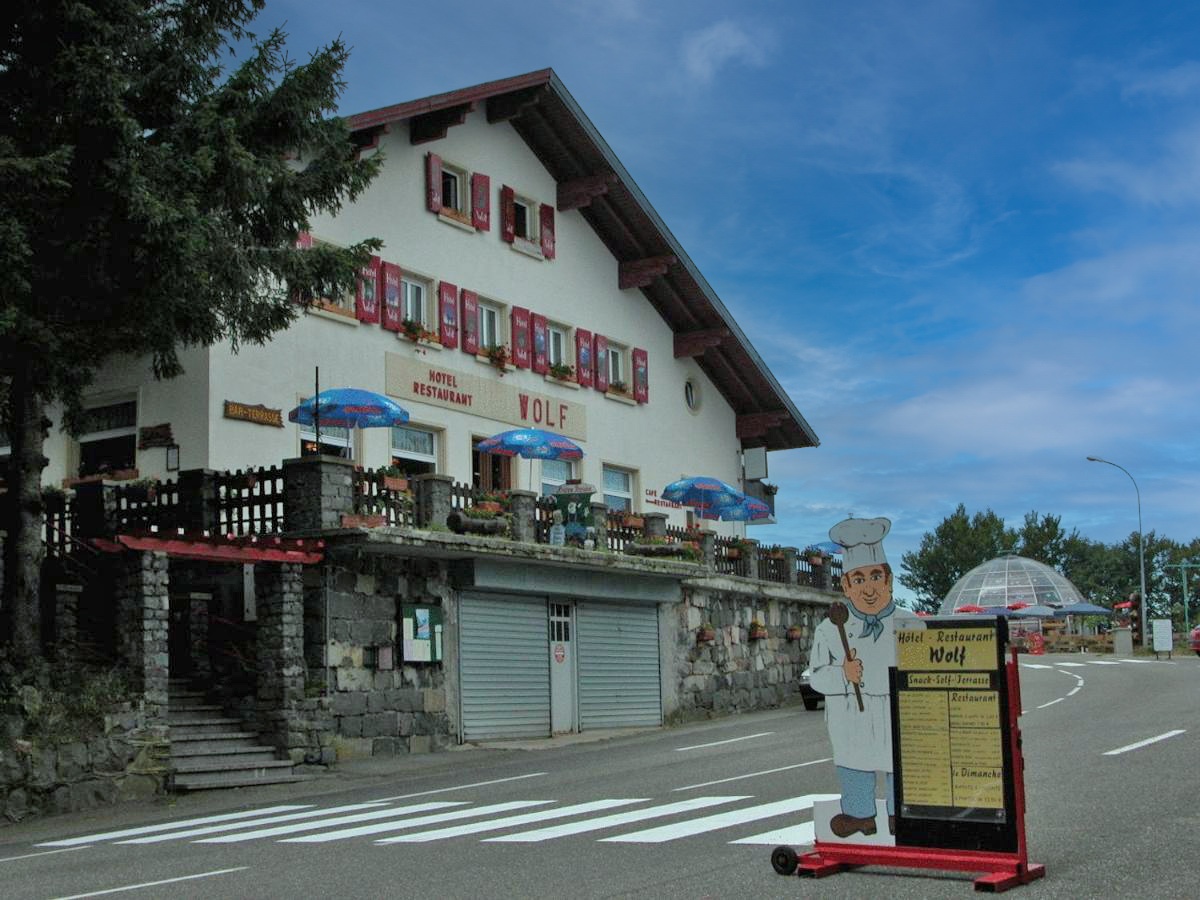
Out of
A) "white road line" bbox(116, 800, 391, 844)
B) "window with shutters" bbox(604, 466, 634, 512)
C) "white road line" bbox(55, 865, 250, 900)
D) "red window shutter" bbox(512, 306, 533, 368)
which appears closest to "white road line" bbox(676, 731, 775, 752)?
"white road line" bbox(116, 800, 391, 844)

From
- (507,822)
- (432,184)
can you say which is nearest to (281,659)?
(507,822)

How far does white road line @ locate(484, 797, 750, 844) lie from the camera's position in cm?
1212

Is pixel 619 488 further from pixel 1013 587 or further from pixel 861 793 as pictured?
pixel 1013 587

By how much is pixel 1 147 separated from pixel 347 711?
943 centimetres

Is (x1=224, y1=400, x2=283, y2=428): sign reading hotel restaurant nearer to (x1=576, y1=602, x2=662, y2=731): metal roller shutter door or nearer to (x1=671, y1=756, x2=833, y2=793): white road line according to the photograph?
(x1=576, y1=602, x2=662, y2=731): metal roller shutter door

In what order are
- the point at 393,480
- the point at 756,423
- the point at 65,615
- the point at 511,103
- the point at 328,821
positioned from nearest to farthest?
the point at 328,821 → the point at 65,615 → the point at 393,480 → the point at 511,103 → the point at 756,423

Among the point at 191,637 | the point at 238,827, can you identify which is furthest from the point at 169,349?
the point at 238,827

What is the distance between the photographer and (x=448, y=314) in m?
29.5

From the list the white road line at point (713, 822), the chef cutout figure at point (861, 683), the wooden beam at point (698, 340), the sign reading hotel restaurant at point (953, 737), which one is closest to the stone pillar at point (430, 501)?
the white road line at point (713, 822)

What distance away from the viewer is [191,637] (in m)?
22.0

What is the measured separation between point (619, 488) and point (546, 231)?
6.07 metres

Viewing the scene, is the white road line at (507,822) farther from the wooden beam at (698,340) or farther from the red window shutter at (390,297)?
the wooden beam at (698,340)

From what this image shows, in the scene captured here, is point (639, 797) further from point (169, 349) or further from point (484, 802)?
point (169, 349)

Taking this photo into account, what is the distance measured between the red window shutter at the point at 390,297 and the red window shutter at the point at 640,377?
8199mm
